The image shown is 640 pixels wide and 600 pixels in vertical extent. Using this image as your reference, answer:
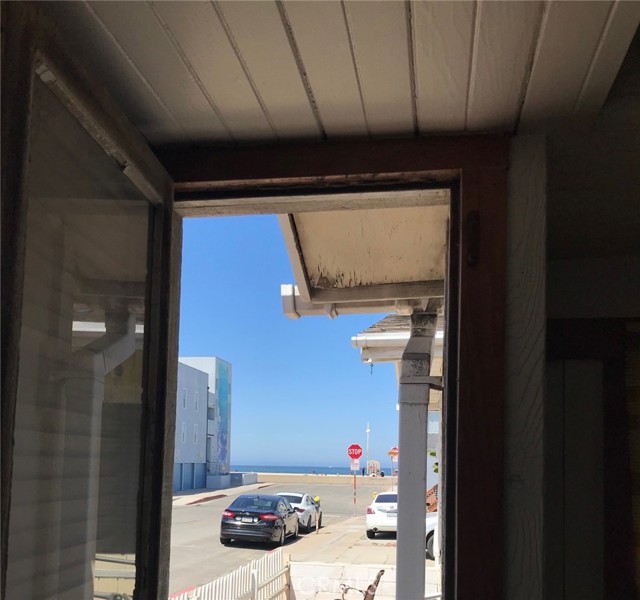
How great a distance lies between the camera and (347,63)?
1.27 meters

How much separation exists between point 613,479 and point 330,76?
175 centimetres

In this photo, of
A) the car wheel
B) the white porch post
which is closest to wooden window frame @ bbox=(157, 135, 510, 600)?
the white porch post

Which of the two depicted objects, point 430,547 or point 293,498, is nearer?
point 430,547

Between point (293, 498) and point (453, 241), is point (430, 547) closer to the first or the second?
point (293, 498)

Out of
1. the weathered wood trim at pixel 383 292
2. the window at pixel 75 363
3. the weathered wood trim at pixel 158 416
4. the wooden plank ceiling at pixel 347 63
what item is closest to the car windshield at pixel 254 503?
the weathered wood trim at pixel 383 292

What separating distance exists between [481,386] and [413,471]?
85.2 inches

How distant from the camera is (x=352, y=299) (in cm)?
345

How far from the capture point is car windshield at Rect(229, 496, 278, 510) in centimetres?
1446

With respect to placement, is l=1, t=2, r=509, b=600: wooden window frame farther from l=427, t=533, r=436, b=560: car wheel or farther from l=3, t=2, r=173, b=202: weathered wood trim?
l=427, t=533, r=436, b=560: car wheel

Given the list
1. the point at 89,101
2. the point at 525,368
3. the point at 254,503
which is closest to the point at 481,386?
the point at 525,368

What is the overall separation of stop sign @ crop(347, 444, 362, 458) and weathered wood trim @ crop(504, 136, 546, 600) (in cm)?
1938

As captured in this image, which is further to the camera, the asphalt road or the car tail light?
the car tail light

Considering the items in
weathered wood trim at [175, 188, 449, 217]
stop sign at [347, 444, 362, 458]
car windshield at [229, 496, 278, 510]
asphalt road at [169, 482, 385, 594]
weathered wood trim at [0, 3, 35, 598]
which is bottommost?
asphalt road at [169, 482, 385, 594]

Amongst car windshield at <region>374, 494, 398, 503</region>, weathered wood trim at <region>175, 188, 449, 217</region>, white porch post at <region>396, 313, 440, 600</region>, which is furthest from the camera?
car windshield at <region>374, 494, 398, 503</region>
